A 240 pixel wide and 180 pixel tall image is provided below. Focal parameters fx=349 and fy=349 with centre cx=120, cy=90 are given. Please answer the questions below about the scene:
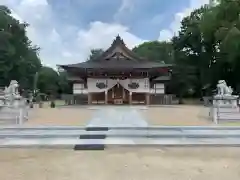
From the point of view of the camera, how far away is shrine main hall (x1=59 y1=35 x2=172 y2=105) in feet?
101

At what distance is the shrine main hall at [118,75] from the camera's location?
3066cm

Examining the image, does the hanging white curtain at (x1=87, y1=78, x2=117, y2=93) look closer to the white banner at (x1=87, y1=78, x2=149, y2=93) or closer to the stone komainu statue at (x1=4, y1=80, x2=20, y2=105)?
the white banner at (x1=87, y1=78, x2=149, y2=93)

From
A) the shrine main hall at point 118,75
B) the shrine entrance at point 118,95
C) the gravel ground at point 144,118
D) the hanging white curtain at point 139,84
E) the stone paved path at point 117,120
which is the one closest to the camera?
the stone paved path at point 117,120

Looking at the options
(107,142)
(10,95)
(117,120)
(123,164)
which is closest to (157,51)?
(10,95)

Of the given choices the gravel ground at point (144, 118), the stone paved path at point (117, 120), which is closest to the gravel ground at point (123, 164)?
the stone paved path at point (117, 120)

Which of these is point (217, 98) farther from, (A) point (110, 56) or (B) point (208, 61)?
(B) point (208, 61)

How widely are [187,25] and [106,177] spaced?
1451 inches

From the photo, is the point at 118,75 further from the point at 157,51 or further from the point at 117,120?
the point at 157,51

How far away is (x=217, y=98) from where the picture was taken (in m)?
15.2

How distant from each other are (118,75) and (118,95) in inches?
78.7

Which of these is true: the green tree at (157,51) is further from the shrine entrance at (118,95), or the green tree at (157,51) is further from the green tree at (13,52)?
the shrine entrance at (118,95)

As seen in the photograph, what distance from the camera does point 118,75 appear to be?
3159 centimetres

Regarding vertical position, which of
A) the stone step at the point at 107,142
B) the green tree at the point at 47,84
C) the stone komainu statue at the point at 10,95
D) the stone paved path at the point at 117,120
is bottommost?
the stone step at the point at 107,142

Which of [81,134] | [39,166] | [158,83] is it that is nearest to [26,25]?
[158,83]
